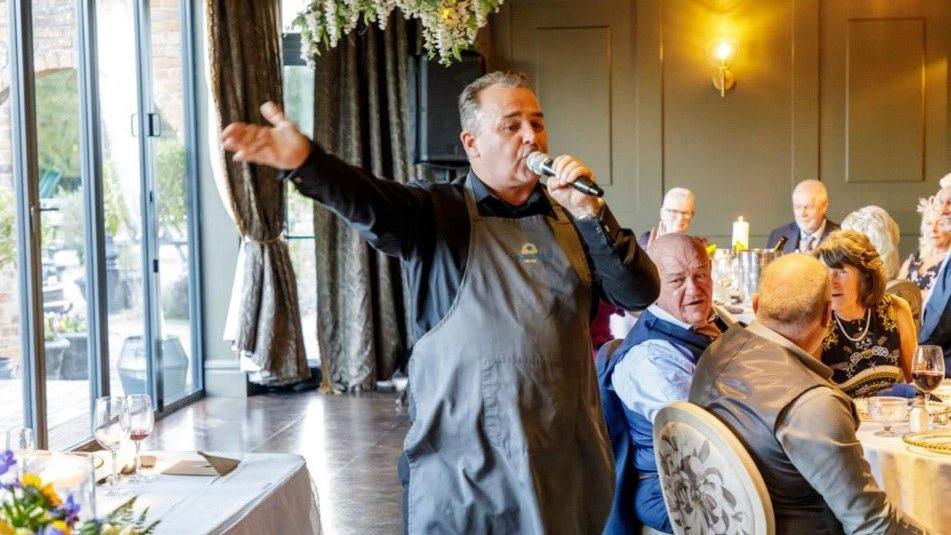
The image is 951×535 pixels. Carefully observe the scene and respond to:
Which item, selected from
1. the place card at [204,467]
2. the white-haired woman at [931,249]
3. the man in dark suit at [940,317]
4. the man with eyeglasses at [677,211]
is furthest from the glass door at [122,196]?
the white-haired woman at [931,249]

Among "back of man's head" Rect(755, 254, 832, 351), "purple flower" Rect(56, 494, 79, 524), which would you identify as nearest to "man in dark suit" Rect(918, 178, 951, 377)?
"back of man's head" Rect(755, 254, 832, 351)

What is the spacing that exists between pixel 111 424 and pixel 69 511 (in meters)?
1.03

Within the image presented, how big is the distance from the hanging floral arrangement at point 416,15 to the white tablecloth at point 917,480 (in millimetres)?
4743

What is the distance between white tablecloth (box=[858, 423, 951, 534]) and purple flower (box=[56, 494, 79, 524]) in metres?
2.13

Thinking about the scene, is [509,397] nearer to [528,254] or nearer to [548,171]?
[528,254]

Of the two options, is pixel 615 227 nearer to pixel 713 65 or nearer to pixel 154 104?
pixel 154 104

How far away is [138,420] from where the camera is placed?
2.58m

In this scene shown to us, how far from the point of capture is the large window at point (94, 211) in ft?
17.9

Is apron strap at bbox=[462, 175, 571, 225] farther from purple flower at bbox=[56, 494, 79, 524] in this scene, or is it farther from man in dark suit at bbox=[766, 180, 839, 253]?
man in dark suit at bbox=[766, 180, 839, 253]

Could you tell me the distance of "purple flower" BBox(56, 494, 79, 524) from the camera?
1.53 meters

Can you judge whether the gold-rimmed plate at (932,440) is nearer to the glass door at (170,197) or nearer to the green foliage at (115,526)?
the green foliage at (115,526)

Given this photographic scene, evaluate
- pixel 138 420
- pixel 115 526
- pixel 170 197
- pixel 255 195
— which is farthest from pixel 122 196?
pixel 115 526

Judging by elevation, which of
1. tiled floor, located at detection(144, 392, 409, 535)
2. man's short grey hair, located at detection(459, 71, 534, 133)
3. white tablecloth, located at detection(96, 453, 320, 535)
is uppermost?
man's short grey hair, located at detection(459, 71, 534, 133)

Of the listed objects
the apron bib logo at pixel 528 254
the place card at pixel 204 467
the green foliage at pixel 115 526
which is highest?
the apron bib logo at pixel 528 254
